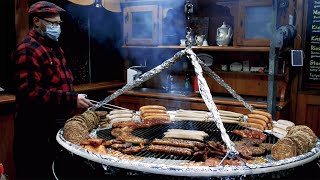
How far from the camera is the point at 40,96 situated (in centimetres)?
304

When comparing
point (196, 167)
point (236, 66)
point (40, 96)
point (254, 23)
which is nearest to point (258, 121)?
point (196, 167)

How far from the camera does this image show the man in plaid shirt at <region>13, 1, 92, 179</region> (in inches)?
121

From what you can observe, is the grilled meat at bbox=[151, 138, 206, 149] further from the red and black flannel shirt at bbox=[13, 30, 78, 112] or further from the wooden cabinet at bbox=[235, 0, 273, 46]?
the wooden cabinet at bbox=[235, 0, 273, 46]

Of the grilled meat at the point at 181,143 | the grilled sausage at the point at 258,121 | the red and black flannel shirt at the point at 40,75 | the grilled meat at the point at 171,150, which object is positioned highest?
the red and black flannel shirt at the point at 40,75

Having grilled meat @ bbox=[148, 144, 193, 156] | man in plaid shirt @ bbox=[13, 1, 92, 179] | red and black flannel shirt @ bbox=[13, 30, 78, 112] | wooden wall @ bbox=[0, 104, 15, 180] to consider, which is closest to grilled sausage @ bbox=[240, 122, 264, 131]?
grilled meat @ bbox=[148, 144, 193, 156]

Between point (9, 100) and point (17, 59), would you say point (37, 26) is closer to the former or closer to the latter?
point (17, 59)

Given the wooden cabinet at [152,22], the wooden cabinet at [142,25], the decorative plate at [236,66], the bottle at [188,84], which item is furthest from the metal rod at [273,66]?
the wooden cabinet at [142,25]

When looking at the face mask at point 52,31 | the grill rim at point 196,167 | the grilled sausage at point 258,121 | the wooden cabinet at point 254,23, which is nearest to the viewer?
the grill rim at point 196,167

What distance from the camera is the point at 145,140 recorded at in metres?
2.77

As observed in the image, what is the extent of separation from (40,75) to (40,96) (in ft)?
0.79

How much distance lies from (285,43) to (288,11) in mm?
838

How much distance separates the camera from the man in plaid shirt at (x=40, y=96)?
3.07 meters

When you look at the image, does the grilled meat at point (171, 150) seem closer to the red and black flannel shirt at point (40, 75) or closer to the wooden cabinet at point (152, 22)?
the red and black flannel shirt at point (40, 75)

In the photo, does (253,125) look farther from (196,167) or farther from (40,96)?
(40,96)
